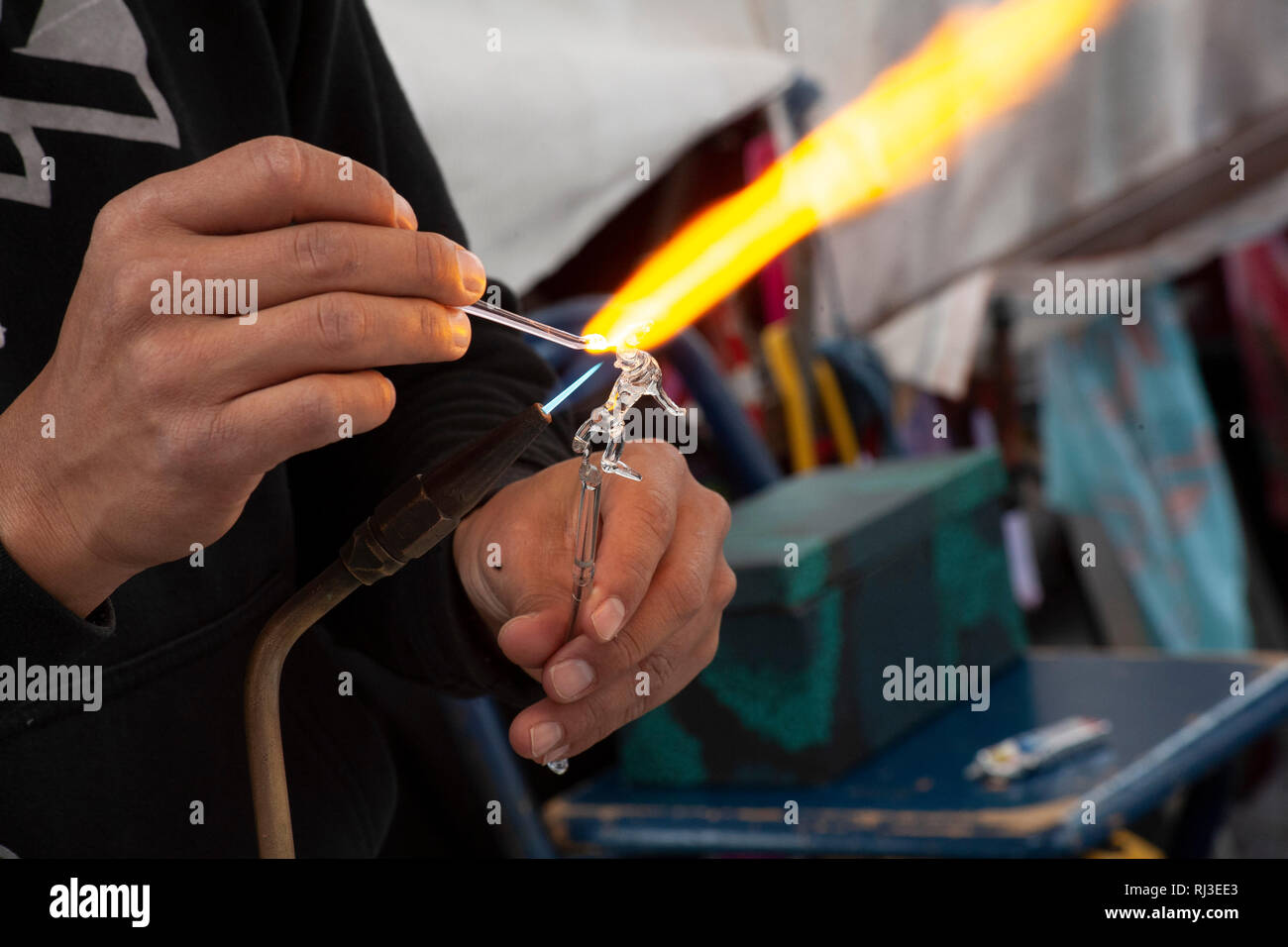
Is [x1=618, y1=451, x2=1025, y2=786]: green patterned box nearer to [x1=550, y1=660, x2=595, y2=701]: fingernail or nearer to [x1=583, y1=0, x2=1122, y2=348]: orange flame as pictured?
[x1=583, y1=0, x2=1122, y2=348]: orange flame

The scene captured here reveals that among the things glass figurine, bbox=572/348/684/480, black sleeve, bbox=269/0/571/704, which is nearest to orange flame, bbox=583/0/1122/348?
black sleeve, bbox=269/0/571/704

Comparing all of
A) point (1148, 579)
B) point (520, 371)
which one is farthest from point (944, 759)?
point (1148, 579)

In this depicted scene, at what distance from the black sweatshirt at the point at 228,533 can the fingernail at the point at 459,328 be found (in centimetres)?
12

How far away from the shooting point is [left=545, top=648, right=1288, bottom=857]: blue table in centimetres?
64

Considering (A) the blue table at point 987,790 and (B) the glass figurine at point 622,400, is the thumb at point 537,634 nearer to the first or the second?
(B) the glass figurine at point 622,400

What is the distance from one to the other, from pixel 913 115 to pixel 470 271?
40.3 inches

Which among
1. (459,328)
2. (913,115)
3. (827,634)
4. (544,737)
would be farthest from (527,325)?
(913,115)

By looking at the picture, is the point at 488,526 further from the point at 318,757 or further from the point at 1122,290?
the point at 1122,290

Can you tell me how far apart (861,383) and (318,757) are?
0.94 m

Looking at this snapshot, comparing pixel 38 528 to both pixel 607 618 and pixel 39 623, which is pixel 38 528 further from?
pixel 607 618

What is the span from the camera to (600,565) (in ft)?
1.09

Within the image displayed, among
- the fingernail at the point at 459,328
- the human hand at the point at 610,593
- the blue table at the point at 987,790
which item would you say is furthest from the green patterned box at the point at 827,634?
the fingernail at the point at 459,328

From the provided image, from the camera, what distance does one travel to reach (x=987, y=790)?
67cm

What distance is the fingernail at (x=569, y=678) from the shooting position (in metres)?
0.33
